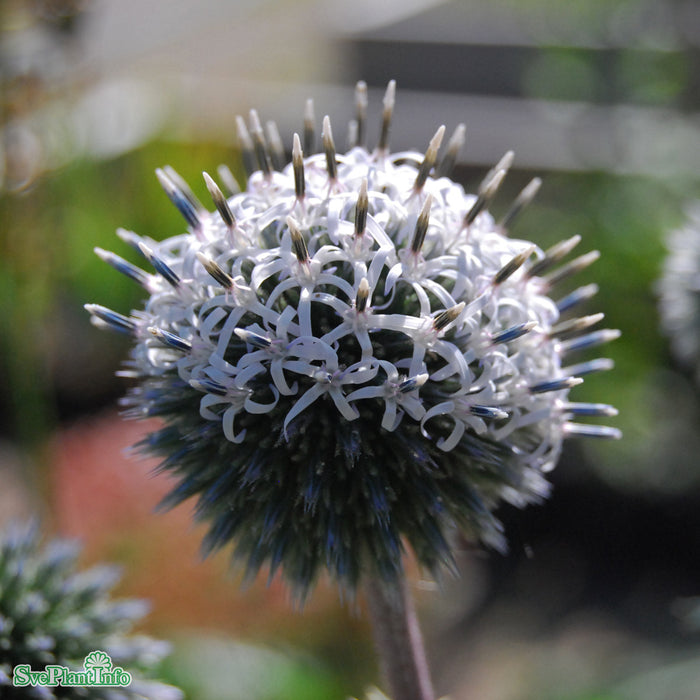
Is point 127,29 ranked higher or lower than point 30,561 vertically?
higher

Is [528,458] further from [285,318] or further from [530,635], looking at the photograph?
[530,635]

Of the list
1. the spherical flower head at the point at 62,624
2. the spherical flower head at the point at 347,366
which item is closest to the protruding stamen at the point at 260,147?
the spherical flower head at the point at 347,366

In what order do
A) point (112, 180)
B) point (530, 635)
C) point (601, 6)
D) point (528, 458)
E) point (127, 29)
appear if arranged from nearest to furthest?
point (528, 458), point (530, 635), point (112, 180), point (601, 6), point (127, 29)

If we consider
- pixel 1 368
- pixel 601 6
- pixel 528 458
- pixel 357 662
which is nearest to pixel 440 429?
pixel 528 458

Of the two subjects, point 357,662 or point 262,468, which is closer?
point 262,468

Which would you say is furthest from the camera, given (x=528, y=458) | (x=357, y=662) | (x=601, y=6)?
(x=601, y=6)

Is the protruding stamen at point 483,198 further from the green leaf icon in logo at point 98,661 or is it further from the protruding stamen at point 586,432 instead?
the green leaf icon in logo at point 98,661

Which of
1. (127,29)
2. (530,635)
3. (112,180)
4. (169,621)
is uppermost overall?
(127,29)
